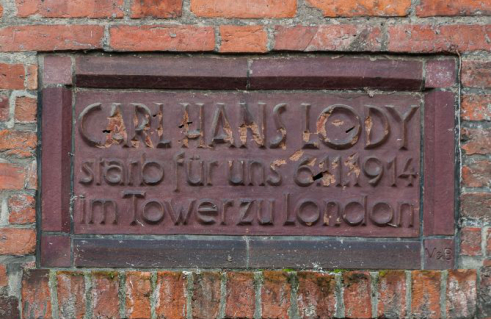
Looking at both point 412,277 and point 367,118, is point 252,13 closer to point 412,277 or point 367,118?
point 367,118

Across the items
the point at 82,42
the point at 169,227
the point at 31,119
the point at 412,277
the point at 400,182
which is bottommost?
the point at 412,277

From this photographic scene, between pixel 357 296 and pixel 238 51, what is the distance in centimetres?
105

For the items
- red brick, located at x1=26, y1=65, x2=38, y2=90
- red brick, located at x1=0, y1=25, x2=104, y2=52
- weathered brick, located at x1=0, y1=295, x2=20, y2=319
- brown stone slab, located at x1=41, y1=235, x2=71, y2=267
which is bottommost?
weathered brick, located at x1=0, y1=295, x2=20, y2=319

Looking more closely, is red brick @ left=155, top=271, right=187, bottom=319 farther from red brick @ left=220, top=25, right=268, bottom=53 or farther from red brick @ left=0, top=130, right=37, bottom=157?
red brick @ left=220, top=25, right=268, bottom=53

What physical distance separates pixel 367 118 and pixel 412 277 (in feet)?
2.12

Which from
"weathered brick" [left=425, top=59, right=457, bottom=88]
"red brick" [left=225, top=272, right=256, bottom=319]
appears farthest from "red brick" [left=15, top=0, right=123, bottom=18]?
"weathered brick" [left=425, top=59, right=457, bottom=88]

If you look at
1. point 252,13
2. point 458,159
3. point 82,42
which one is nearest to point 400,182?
point 458,159

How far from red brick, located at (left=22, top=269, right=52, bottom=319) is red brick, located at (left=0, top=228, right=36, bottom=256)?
9 centimetres

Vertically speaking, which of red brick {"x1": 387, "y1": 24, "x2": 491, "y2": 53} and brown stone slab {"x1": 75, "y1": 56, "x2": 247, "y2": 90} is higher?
red brick {"x1": 387, "y1": 24, "x2": 491, "y2": 53}

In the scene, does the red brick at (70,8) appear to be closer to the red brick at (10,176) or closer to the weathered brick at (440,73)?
the red brick at (10,176)

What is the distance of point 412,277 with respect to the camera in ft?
8.87

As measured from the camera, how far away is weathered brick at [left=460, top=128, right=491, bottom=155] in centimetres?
273

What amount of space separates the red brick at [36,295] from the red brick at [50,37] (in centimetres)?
88

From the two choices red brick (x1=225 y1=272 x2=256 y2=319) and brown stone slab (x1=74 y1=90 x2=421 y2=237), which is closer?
red brick (x1=225 y1=272 x2=256 y2=319)
